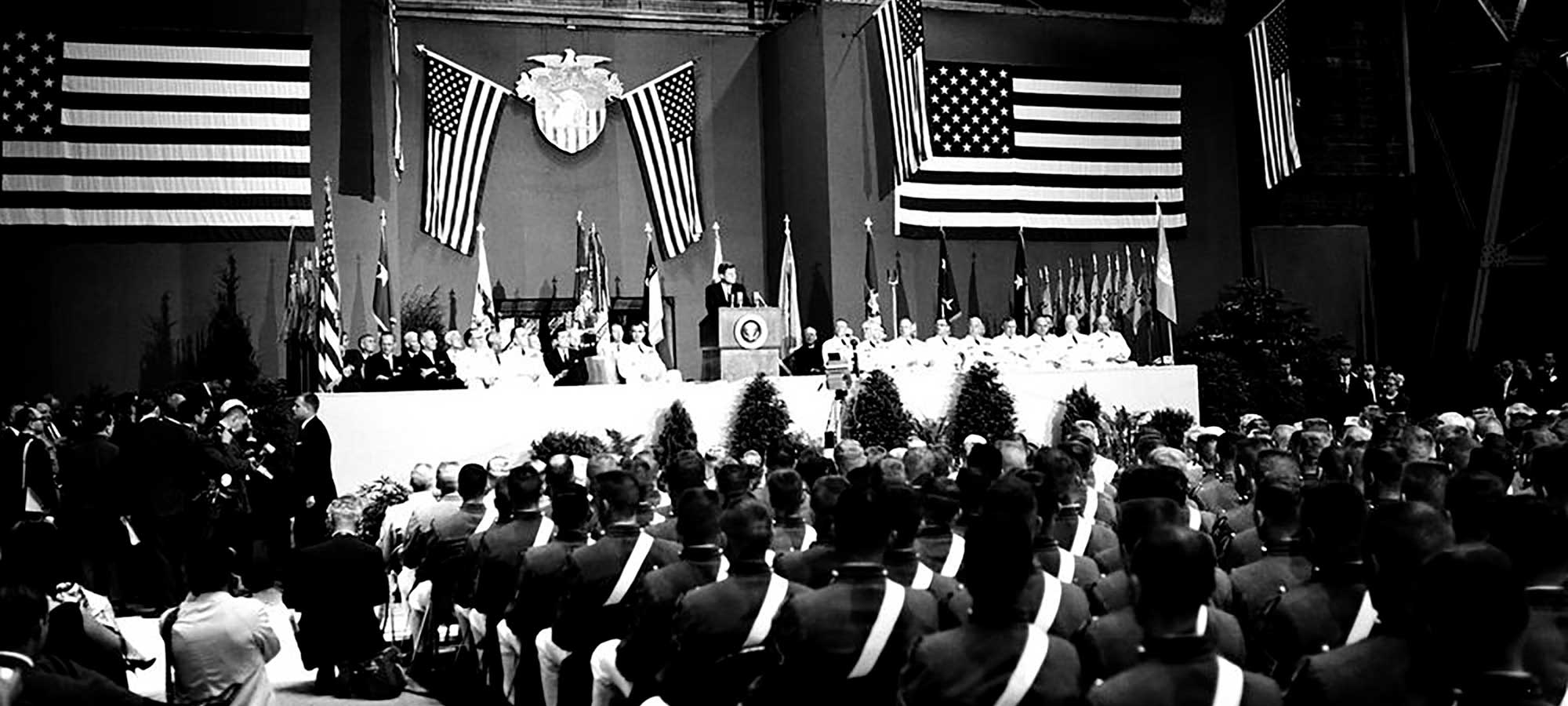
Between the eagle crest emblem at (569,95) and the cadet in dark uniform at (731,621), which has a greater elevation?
the eagle crest emblem at (569,95)

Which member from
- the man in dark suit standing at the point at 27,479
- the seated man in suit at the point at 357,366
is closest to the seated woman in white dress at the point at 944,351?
the seated man in suit at the point at 357,366

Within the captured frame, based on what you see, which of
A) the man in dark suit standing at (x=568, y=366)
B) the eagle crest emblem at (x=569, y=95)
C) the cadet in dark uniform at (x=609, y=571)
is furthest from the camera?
the eagle crest emblem at (x=569, y=95)

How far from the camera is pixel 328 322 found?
16453mm

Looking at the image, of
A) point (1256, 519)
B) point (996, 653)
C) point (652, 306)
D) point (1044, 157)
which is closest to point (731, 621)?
point (996, 653)

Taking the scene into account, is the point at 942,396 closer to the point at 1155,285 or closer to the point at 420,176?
the point at 1155,285

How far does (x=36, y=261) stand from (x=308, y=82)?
3822 millimetres

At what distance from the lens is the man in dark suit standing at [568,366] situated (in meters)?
16.6

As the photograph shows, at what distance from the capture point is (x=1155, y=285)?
20.7m

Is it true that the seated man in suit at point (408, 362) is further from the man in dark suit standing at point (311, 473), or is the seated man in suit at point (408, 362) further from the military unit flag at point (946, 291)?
the military unit flag at point (946, 291)

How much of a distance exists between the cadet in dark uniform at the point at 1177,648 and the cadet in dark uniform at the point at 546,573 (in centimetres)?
331

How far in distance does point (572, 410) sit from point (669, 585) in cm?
993

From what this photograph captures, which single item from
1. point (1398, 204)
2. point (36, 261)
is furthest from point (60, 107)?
point (1398, 204)

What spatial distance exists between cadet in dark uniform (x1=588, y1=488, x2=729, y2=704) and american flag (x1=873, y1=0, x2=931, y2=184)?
609 inches

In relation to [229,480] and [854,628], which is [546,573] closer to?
[854,628]
